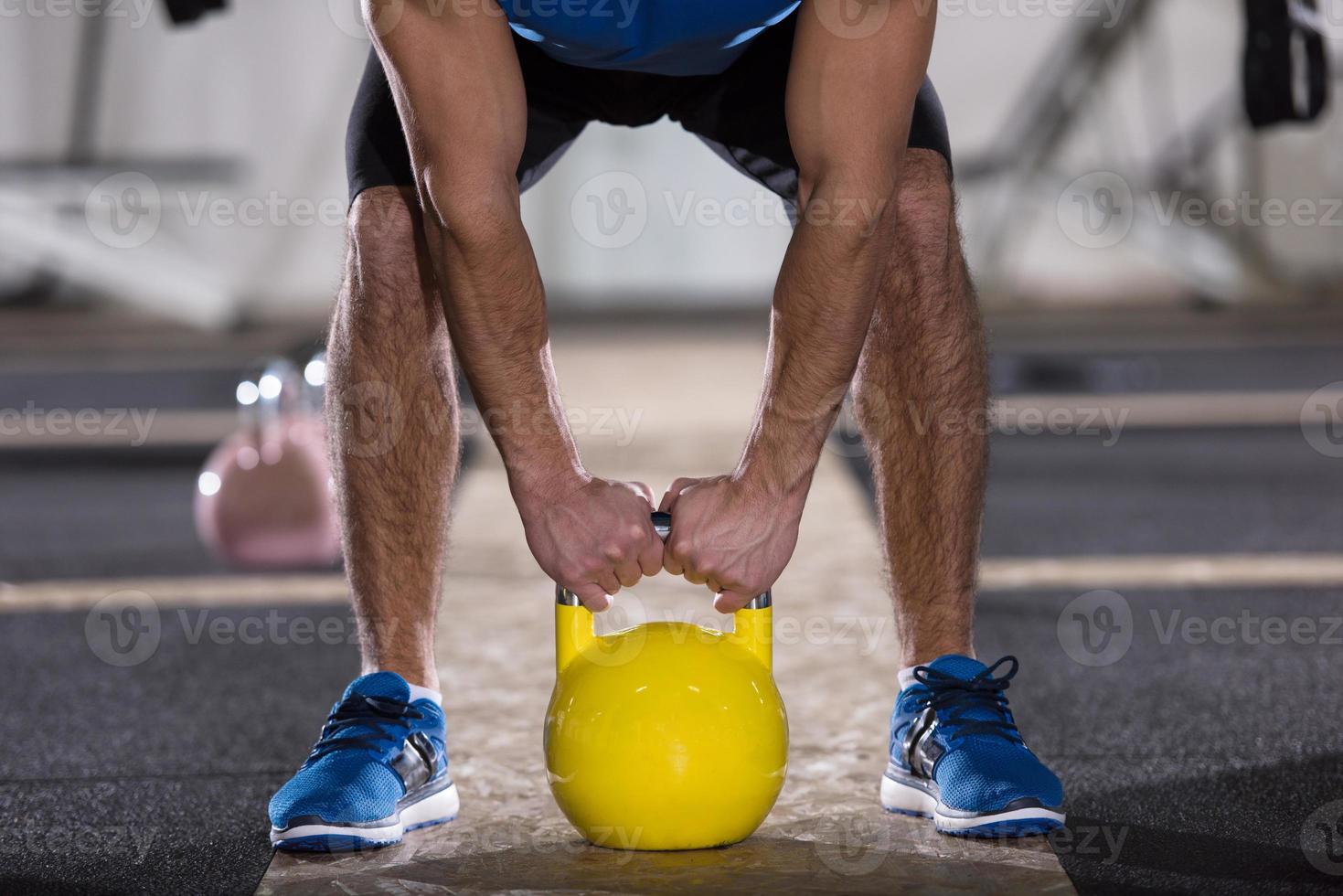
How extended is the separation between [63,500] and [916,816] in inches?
118

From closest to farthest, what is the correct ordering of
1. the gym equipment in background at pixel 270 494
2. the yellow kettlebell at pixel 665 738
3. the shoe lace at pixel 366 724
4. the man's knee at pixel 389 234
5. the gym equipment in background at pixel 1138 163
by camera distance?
the yellow kettlebell at pixel 665 738, the shoe lace at pixel 366 724, the man's knee at pixel 389 234, the gym equipment in background at pixel 270 494, the gym equipment in background at pixel 1138 163

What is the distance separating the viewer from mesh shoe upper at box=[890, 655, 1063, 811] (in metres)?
1.43

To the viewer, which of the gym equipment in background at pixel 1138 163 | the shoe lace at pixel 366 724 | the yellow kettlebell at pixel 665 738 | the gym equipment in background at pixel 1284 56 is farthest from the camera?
the gym equipment in background at pixel 1138 163

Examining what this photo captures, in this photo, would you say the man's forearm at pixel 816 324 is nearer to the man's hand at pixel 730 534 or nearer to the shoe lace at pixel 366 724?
the man's hand at pixel 730 534

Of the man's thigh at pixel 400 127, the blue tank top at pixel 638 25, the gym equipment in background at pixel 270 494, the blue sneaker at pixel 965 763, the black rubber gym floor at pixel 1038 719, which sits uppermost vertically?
the blue tank top at pixel 638 25

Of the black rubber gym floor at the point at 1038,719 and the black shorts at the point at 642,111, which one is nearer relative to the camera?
the black rubber gym floor at the point at 1038,719

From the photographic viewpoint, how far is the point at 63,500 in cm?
385

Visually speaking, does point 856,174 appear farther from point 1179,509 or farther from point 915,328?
point 1179,509

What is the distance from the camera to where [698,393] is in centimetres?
559

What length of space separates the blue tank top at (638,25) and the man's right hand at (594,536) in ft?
1.43

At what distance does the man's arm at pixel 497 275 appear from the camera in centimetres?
134

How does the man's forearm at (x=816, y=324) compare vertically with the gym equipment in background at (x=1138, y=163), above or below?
below

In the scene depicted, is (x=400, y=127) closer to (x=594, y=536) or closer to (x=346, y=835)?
(x=594, y=536)

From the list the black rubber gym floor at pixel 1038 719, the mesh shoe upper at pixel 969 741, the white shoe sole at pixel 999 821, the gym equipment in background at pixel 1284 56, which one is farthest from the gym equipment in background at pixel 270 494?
the gym equipment in background at pixel 1284 56
